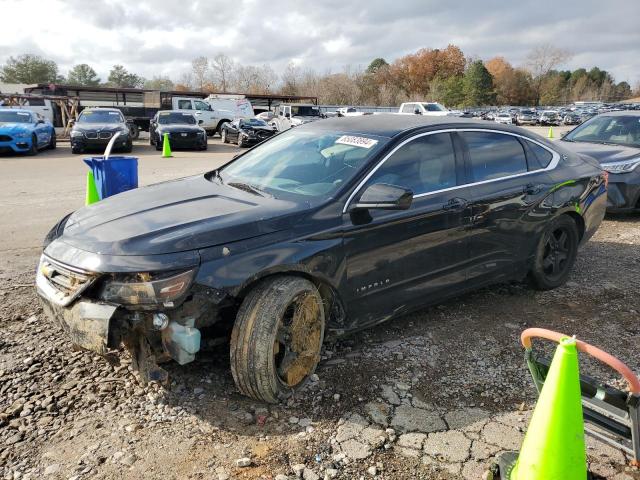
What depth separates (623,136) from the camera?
8578 mm

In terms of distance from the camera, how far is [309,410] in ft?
10.0

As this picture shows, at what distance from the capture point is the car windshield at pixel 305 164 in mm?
3531

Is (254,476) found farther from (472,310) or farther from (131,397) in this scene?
(472,310)

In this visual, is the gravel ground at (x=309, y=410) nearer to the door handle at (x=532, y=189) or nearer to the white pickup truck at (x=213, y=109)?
the door handle at (x=532, y=189)

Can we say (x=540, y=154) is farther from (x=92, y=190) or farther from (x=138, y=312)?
(x=92, y=190)

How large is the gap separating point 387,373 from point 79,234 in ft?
6.82

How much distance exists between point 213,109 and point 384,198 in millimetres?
25380

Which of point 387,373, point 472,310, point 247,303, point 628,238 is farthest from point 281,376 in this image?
point 628,238

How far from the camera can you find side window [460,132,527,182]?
414 cm

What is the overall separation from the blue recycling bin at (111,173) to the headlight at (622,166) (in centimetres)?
659

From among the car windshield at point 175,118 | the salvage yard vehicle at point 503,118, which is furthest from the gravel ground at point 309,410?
the salvage yard vehicle at point 503,118

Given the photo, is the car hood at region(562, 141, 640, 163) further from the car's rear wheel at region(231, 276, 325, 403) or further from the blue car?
the blue car

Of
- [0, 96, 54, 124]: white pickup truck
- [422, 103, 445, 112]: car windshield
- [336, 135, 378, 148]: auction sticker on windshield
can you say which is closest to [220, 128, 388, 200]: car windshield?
[336, 135, 378, 148]: auction sticker on windshield

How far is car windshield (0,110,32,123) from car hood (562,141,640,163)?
16.4 m
